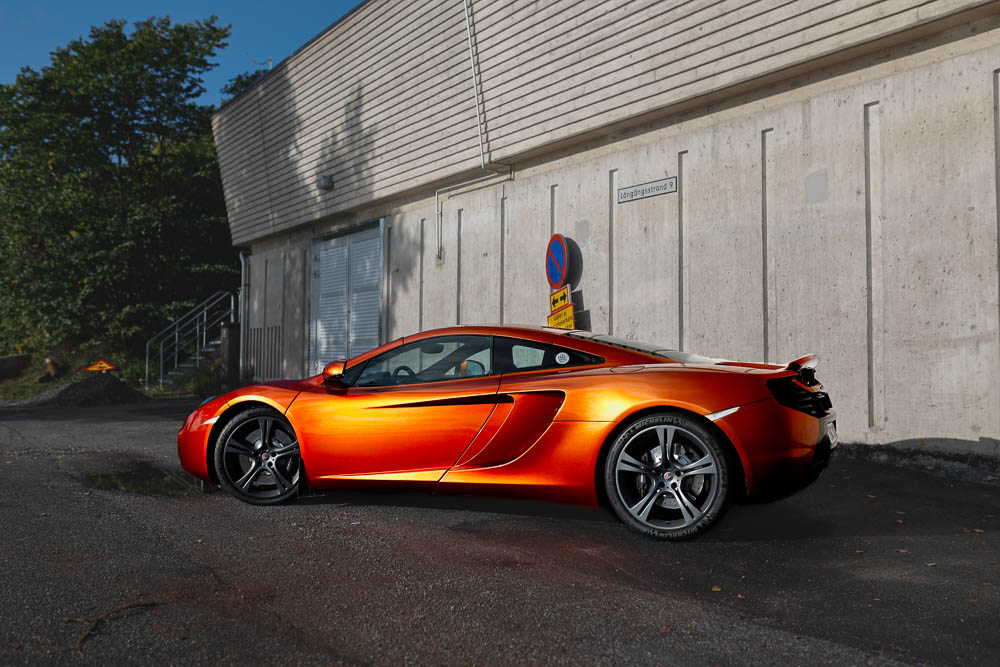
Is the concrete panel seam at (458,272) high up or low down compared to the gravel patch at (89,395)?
up

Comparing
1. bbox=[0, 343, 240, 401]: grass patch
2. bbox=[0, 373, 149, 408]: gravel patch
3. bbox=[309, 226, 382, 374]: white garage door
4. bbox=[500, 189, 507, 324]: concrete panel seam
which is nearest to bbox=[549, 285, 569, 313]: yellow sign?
bbox=[500, 189, 507, 324]: concrete panel seam

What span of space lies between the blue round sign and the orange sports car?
5.24m

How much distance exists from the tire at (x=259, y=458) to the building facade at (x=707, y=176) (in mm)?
5243

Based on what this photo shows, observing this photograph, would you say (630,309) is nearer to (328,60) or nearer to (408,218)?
(408,218)

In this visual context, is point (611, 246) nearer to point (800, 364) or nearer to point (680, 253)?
point (680, 253)

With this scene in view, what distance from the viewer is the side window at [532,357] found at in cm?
434

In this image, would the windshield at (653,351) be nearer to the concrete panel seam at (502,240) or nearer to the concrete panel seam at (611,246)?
the concrete panel seam at (611,246)

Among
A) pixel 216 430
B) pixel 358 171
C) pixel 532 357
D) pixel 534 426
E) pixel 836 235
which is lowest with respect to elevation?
pixel 216 430

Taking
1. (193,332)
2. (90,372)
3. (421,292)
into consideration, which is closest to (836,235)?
(421,292)

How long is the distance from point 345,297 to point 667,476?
1216 centimetres

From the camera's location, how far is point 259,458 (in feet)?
15.9

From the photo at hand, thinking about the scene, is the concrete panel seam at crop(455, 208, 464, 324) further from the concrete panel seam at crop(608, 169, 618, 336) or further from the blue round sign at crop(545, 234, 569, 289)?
the concrete panel seam at crop(608, 169, 618, 336)

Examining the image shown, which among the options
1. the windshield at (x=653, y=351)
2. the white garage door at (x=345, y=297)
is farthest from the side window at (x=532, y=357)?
the white garage door at (x=345, y=297)

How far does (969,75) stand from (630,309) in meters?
4.29
